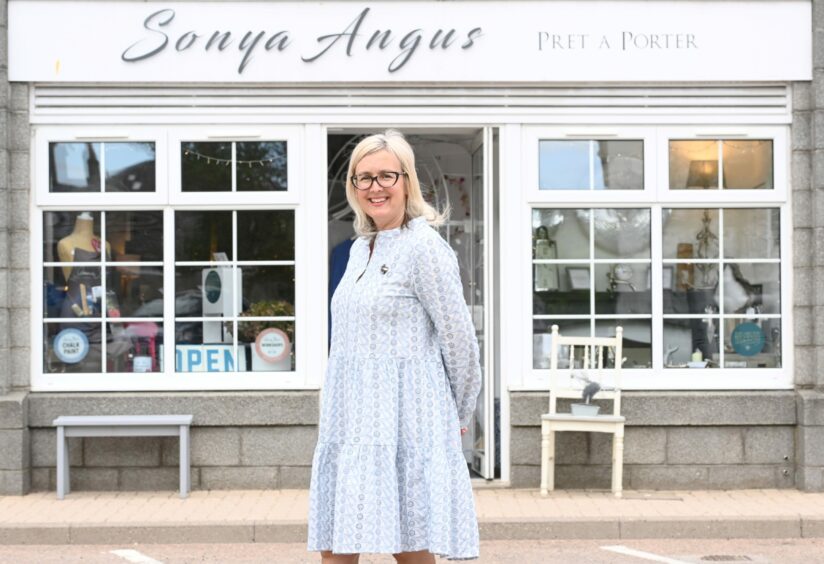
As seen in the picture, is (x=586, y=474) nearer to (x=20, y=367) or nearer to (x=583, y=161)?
(x=583, y=161)

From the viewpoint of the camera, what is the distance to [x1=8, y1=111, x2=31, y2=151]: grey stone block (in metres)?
8.90

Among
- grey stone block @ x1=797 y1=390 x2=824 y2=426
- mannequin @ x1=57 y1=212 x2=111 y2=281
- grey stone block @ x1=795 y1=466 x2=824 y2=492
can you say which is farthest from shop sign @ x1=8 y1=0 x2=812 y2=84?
grey stone block @ x1=795 y1=466 x2=824 y2=492

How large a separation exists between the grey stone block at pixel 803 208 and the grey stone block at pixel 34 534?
5.42 m

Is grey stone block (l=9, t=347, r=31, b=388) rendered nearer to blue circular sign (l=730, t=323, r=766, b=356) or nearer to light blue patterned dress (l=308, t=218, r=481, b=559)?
blue circular sign (l=730, t=323, r=766, b=356)

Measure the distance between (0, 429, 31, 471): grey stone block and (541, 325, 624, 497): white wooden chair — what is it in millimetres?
3590

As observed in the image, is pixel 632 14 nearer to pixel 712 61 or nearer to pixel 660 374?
pixel 712 61

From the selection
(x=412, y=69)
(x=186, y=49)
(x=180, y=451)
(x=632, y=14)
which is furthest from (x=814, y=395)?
(x=186, y=49)

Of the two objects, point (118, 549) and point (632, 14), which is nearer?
point (118, 549)

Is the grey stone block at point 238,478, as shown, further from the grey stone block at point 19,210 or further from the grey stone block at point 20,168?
the grey stone block at point 20,168

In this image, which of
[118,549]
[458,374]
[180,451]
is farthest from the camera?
[180,451]

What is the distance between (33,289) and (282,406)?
77.4 inches

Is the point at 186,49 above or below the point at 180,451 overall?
above

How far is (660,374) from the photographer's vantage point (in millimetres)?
9125

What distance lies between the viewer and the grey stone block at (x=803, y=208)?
902 centimetres
